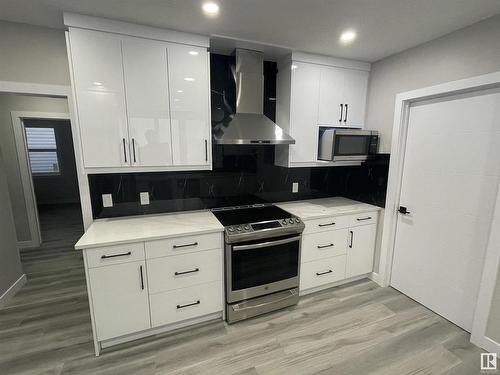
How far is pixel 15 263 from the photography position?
2.60 m

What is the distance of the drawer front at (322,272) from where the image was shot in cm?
244

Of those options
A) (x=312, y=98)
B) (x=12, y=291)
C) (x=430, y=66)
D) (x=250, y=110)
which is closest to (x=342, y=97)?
(x=312, y=98)

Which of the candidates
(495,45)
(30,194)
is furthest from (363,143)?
(30,194)

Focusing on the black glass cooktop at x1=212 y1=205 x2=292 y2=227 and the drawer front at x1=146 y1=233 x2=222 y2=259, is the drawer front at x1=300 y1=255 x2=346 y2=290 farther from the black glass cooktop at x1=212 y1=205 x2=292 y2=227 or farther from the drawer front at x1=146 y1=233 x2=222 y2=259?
the drawer front at x1=146 y1=233 x2=222 y2=259

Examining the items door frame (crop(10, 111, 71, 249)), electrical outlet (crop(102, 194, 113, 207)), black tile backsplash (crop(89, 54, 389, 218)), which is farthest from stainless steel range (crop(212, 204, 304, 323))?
door frame (crop(10, 111, 71, 249))

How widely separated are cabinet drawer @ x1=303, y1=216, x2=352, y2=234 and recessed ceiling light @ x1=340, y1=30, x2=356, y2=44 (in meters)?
1.70

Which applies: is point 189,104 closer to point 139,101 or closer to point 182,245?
point 139,101

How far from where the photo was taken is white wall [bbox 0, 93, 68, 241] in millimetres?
3469

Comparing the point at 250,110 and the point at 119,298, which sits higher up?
the point at 250,110

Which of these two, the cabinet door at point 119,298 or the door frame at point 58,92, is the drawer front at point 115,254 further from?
the door frame at point 58,92

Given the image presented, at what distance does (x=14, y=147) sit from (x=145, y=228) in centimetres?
329

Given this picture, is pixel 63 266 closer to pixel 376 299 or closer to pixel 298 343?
pixel 298 343

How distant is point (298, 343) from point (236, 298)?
0.63m

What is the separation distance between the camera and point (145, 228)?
194 centimetres
